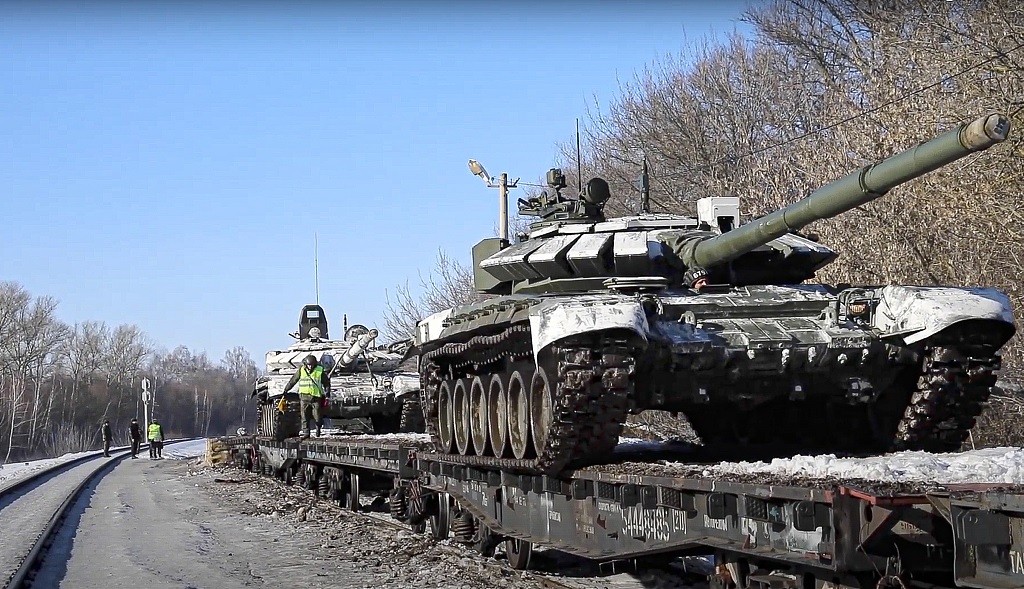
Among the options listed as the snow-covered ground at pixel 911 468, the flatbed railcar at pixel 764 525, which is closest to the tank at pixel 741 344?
the flatbed railcar at pixel 764 525

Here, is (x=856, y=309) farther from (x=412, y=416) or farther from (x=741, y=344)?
(x=412, y=416)

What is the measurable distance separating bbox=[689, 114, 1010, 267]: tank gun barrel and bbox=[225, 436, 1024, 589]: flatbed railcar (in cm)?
209

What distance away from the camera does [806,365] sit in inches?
353

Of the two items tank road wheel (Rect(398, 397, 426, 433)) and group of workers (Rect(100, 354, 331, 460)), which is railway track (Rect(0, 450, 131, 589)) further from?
tank road wheel (Rect(398, 397, 426, 433))

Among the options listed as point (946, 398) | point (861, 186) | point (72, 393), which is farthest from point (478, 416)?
point (72, 393)

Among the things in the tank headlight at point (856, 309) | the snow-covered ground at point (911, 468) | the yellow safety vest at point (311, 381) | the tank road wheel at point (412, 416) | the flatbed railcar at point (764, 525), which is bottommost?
the flatbed railcar at point (764, 525)

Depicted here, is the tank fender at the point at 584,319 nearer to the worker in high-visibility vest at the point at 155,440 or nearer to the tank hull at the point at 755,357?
the tank hull at the point at 755,357

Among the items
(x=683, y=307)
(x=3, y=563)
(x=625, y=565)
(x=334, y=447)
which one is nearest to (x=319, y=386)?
(x=334, y=447)

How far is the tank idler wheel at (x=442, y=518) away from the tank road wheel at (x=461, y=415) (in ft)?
3.03

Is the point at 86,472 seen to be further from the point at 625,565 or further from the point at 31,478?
the point at 625,565

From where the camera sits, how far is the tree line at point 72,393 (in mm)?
75125

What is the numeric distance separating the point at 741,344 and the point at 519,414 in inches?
86.1

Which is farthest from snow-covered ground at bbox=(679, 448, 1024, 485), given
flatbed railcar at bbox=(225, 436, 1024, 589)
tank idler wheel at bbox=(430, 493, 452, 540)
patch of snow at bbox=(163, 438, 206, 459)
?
patch of snow at bbox=(163, 438, 206, 459)

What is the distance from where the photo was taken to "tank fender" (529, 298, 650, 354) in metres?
8.38
